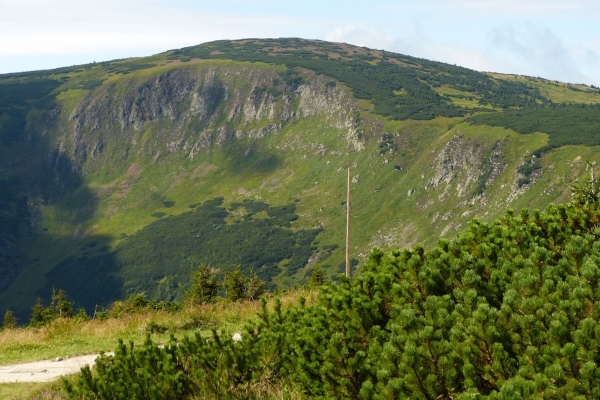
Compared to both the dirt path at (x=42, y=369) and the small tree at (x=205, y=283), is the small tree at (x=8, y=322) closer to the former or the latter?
the small tree at (x=205, y=283)

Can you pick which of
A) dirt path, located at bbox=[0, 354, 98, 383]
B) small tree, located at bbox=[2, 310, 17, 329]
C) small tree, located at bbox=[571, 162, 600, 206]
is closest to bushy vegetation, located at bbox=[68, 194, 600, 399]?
dirt path, located at bbox=[0, 354, 98, 383]

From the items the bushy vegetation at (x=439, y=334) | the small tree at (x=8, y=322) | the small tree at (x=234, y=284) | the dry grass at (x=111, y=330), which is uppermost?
the bushy vegetation at (x=439, y=334)

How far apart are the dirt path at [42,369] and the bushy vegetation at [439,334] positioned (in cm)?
644

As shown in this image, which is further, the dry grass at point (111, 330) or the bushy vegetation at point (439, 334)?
the dry grass at point (111, 330)

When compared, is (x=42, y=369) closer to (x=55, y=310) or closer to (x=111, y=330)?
(x=111, y=330)

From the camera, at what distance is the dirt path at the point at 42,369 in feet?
51.3

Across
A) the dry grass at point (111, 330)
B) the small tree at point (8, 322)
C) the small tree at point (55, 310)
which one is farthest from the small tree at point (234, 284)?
the small tree at point (8, 322)

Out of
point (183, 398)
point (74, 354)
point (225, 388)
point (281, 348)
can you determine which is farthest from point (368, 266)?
point (74, 354)

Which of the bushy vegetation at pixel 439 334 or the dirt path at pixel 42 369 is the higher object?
the bushy vegetation at pixel 439 334

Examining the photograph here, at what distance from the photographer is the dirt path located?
51.3ft

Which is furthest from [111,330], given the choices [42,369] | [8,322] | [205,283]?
[8,322]

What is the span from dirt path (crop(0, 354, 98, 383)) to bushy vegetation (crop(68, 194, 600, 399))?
21.1 feet

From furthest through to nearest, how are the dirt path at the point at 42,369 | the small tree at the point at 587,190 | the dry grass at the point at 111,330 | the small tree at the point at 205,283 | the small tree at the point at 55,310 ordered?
the small tree at the point at 55,310 → the small tree at the point at 205,283 → the dry grass at the point at 111,330 → the small tree at the point at 587,190 → the dirt path at the point at 42,369

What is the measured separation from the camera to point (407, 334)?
7.41 metres
